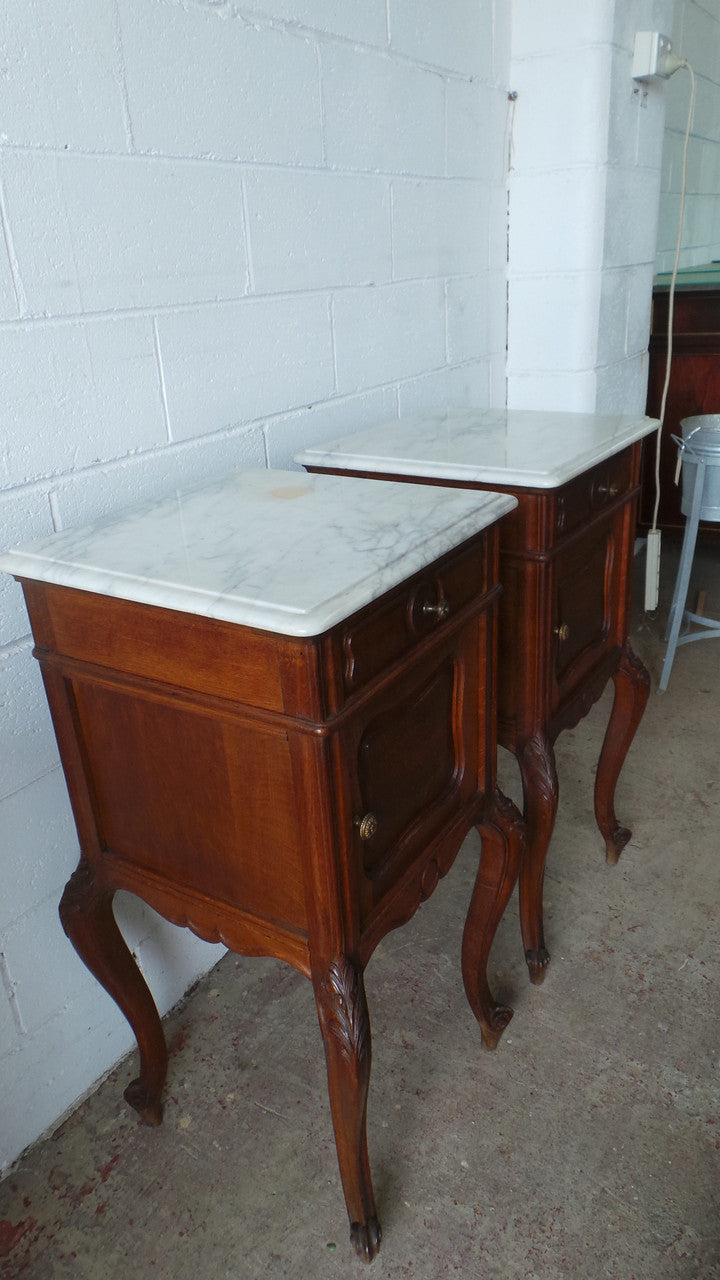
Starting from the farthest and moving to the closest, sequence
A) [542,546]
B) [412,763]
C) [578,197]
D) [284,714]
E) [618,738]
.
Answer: [578,197], [618,738], [542,546], [412,763], [284,714]

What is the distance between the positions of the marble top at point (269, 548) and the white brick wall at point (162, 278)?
19 centimetres

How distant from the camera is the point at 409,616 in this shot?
1.01 m

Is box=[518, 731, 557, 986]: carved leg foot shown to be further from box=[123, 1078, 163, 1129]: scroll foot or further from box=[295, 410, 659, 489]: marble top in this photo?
box=[123, 1078, 163, 1129]: scroll foot

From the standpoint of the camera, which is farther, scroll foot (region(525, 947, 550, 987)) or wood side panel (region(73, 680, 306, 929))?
scroll foot (region(525, 947, 550, 987))

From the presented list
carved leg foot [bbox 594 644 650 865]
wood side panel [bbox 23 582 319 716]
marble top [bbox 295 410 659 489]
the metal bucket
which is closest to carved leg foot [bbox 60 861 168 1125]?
wood side panel [bbox 23 582 319 716]

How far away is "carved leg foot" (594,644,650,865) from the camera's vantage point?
181 cm

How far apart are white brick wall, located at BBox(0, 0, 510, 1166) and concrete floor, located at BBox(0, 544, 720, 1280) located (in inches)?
6.0

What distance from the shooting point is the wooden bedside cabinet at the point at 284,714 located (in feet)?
3.01

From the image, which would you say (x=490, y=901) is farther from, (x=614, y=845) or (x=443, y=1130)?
(x=614, y=845)

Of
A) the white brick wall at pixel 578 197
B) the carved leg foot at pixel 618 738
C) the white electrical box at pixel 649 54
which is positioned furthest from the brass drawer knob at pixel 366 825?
the white electrical box at pixel 649 54

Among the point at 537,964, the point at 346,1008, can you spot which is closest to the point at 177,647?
the point at 346,1008

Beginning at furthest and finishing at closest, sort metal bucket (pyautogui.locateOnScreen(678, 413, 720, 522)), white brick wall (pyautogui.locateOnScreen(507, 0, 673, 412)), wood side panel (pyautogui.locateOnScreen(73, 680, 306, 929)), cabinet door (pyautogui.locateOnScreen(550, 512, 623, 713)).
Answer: metal bucket (pyautogui.locateOnScreen(678, 413, 720, 522)) → white brick wall (pyautogui.locateOnScreen(507, 0, 673, 412)) → cabinet door (pyautogui.locateOnScreen(550, 512, 623, 713)) → wood side panel (pyautogui.locateOnScreen(73, 680, 306, 929))

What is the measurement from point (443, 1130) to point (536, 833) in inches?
19.5

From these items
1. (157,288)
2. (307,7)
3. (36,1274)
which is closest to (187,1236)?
(36,1274)
